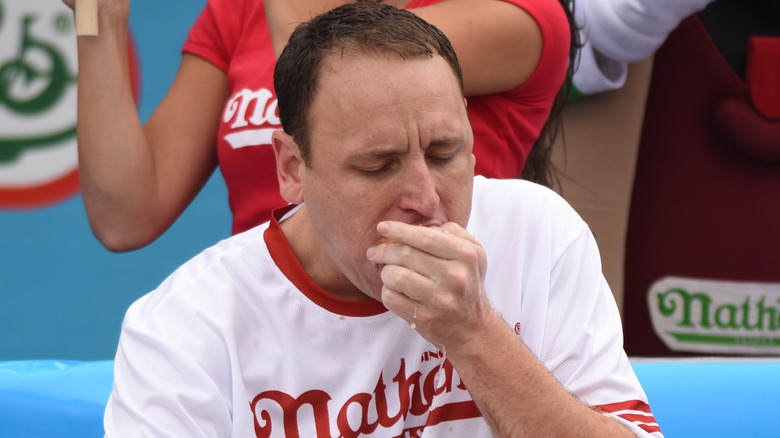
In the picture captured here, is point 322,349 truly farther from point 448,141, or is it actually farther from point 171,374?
point 448,141

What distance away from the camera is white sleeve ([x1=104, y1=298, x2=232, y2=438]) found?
1099 millimetres

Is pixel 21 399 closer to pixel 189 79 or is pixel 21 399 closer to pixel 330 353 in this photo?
pixel 189 79

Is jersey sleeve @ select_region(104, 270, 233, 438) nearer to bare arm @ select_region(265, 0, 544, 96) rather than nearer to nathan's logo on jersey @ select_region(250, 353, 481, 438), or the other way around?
nathan's logo on jersey @ select_region(250, 353, 481, 438)

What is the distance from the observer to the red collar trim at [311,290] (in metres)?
1.16

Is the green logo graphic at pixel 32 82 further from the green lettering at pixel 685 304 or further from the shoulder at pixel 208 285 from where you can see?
the green lettering at pixel 685 304

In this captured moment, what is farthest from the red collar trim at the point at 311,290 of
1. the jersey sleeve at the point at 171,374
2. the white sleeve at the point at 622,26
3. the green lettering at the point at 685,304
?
the green lettering at the point at 685,304

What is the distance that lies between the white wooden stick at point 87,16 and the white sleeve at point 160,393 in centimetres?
55

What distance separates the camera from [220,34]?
62.7 inches

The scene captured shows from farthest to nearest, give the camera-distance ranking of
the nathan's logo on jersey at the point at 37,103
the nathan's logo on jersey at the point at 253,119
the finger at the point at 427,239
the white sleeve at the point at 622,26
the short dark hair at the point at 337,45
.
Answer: the nathan's logo on jersey at the point at 37,103 < the white sleeve at the point at 622,26 < the nathan's logo on jersey at the point at 253,119 < the short dark hair at the point at 337,45 < the finger at the point at 427,239

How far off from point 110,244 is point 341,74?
700 mm

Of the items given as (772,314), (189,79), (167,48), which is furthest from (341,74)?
(772,314)

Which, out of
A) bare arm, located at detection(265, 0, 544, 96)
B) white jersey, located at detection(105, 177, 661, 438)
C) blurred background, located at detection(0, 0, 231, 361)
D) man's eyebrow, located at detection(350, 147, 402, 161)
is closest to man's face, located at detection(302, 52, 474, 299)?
man's eyebrow, located at detection(350, 147, 402, 161)

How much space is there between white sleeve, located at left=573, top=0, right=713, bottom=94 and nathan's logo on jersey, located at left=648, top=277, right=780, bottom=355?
0.67 meters

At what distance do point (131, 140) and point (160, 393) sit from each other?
529 mm
